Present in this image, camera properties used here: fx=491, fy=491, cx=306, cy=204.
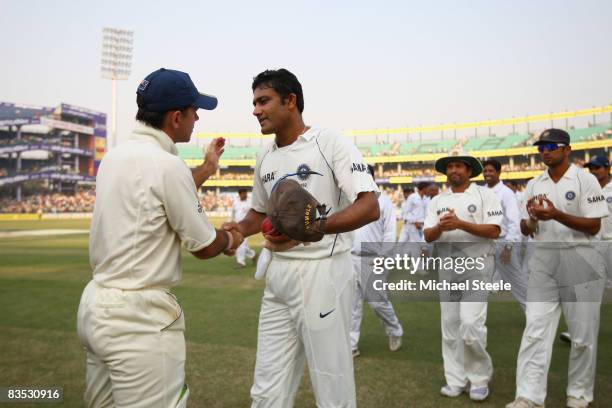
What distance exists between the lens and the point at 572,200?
470 cm

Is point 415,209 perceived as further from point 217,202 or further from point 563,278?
point 217,202

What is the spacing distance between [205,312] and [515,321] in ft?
16.7

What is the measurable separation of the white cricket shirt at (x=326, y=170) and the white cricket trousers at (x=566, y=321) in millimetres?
2548

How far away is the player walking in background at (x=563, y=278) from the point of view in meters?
4.48

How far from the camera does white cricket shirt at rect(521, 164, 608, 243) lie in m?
4.59

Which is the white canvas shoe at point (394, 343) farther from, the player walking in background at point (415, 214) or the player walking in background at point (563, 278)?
the player walking in background at point (415, 214)

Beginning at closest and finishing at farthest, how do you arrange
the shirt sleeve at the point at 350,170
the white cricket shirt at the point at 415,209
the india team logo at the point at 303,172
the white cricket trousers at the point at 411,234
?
→ the shirt sleeve at the point at 350,170
the india team logo at the point at 303,172
the white cricket shirt at the point at 415,209
the white cricket trousers at the point at 411,234

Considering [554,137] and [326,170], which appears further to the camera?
[554,137]

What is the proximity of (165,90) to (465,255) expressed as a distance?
385cm

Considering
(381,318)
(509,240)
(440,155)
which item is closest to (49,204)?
(440,155)

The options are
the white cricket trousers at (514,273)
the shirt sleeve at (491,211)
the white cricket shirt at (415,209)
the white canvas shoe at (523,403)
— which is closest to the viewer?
the white canvas shoe at (523,403)

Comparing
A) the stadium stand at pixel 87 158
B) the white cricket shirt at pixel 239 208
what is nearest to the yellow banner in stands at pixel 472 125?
the stadium stand at pixel 87 158

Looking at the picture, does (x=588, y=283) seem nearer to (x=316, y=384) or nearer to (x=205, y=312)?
(x=316, y=384)

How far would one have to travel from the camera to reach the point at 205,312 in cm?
825
